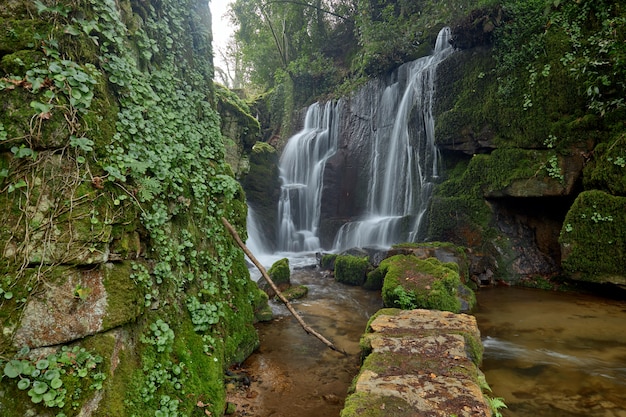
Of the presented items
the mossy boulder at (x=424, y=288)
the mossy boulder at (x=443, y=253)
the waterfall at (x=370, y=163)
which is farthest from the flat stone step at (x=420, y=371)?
the waterfall at (x=370, y=163)

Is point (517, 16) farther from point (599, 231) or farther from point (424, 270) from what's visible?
point (424, 270)

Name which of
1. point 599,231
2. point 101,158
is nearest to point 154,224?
point 101,158

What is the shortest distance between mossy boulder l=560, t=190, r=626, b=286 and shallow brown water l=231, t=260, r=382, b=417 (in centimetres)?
397

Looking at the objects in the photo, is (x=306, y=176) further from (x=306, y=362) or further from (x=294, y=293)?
(x=306, y=362)

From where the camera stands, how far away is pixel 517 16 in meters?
8.78

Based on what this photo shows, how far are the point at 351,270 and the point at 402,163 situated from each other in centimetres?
572

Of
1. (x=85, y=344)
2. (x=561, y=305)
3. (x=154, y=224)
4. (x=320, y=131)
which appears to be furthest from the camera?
(x=320, y=131)

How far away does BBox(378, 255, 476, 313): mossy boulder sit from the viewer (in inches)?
218

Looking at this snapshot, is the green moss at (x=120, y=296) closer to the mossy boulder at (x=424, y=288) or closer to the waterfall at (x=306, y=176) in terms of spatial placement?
the mossy boulder at (x=424, y=288)

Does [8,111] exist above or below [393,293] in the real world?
above

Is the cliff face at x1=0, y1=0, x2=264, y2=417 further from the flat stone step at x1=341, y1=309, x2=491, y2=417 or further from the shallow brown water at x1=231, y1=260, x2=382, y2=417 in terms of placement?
the flat stone step at x1=341, y1=309, x2=491, y2=417

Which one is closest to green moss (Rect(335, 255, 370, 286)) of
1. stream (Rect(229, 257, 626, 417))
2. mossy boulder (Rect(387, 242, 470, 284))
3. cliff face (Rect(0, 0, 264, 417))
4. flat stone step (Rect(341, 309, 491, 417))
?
mossy boulder (Rect(387, 242, 470, 284))

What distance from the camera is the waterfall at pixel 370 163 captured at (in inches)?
447

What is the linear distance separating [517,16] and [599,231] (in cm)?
604
